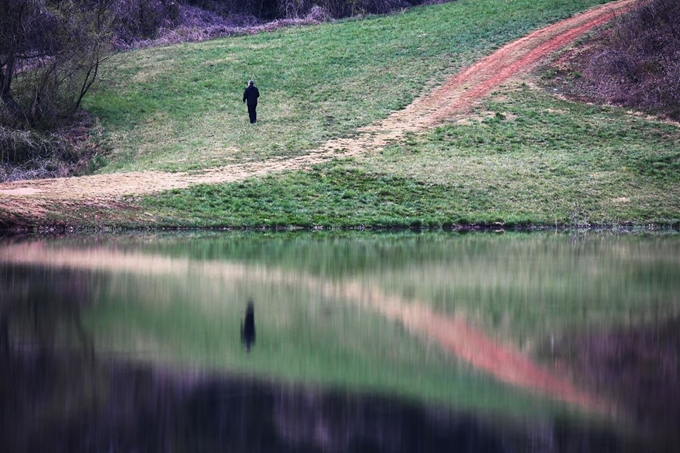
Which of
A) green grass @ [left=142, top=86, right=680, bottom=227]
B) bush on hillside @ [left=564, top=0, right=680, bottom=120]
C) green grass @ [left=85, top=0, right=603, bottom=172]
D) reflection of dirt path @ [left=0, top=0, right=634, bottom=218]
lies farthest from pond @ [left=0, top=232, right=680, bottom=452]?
bush on hillside @ [left=564, top=0, right=680, bottom=120]

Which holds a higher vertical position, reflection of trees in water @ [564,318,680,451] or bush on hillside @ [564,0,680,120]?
bush on hillside @ [564,0,680,120]

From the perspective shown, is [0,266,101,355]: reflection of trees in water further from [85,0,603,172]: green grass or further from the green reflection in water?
[85,0,603,172]: green grass

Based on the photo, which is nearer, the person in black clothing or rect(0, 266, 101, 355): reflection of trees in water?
rect(0, 266, 101, 355): reflection of trees in water

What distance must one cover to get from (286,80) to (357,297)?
1398 inches

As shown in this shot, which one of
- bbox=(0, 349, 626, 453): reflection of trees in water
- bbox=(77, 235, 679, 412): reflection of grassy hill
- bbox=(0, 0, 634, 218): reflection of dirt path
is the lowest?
bbox=(77, 235, 679, 412): reflection of grassy hill

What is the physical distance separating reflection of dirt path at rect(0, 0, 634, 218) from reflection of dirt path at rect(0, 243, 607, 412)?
6.80 meters

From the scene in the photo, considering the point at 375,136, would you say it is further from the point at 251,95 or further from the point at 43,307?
the point at 43,307

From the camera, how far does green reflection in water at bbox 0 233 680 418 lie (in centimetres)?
1145

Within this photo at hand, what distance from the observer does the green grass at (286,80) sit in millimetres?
41531

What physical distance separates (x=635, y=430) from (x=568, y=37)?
45685mm

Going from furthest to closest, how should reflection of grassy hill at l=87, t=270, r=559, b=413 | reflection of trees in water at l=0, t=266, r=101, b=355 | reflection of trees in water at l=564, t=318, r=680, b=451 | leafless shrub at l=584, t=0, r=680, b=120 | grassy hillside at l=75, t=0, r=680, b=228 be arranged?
1. leafless shrub at l=584, t=0, r=680, b=120
2. grassy hillside at l=75, t=0, r=680, b=228
3. reflection of trees in water at l=0, t=266, r=101, b=355
4. reflection of grassy hill at l=87, t=270, r=559, b=413
5. reflection of trees in water at l=564, t=318, r=680, b=451

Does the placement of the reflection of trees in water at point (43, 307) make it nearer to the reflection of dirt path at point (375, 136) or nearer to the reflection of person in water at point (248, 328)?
the reflection of person in water at point (248, 328)

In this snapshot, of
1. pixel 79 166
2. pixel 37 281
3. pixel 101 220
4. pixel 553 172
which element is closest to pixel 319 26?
pixel 79 166

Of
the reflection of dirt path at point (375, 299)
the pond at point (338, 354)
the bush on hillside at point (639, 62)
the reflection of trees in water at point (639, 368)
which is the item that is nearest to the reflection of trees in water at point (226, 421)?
the pond at point (338, 354)
